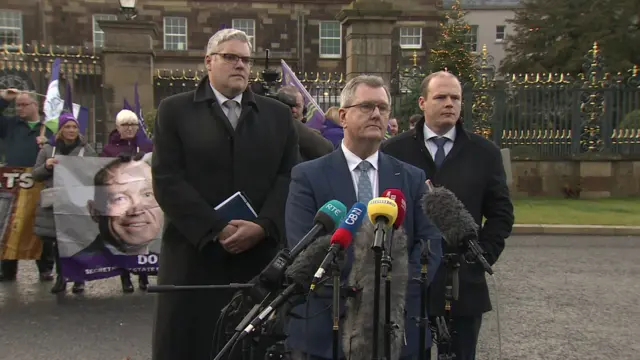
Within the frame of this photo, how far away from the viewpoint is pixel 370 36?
58.6ft

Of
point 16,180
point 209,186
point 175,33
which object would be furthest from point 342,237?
point 175,33

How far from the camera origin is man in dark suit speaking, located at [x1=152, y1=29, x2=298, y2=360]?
13.0 feet

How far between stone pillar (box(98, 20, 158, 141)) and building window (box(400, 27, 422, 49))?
20829 mm

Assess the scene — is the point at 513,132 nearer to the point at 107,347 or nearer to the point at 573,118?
the point at 573,118

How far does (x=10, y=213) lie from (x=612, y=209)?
12.6m

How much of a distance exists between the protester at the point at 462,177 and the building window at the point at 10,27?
1379 inches

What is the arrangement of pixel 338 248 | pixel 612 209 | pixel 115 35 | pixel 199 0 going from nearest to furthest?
pixel 338 248 < pixel 612 209 < pixel 115 35 < pixel 199 0

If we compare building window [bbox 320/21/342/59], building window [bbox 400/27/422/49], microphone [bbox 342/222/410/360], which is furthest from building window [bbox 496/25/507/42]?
microphone [bbox 342/222/410/360]

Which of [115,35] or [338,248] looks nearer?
[338,248]

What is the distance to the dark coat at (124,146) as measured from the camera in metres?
8.20

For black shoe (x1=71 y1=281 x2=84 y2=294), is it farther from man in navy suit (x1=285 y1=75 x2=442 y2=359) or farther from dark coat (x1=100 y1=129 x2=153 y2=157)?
man in navy suit (x1=285 y1=75 x2=442 y2=359)

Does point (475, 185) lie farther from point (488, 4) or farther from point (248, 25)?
point (488, 4)

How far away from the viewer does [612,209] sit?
15.9 m

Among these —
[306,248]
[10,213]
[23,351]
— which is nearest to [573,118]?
[10,213]
